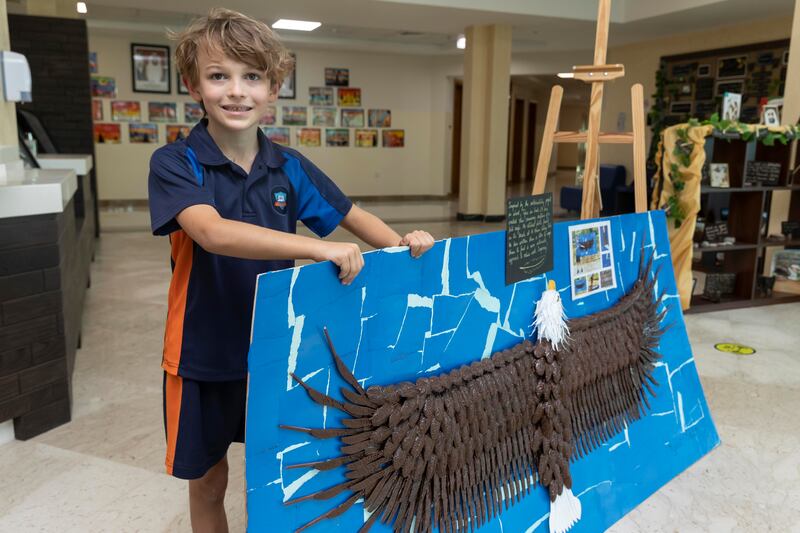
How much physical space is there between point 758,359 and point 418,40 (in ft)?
28.3

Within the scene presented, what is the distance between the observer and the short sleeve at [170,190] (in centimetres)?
112

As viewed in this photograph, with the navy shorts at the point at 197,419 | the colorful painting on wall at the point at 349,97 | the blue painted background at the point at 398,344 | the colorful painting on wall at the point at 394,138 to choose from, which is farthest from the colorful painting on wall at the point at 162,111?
the navy shorts at the point at 197,419

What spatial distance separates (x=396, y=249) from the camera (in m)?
1.32

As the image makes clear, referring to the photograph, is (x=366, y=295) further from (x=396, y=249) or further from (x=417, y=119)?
(x=417, y=119)

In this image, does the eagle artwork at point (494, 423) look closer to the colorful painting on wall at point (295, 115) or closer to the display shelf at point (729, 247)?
the display shelf at point (729, 247)

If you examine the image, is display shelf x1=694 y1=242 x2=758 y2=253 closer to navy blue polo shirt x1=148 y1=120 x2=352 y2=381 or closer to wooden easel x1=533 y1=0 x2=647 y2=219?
wooden easel x1=533 y1=0 x2=647 y2=219

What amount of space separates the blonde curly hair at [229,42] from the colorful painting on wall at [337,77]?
10.6 meters

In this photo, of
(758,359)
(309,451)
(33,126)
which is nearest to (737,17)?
(758,359)

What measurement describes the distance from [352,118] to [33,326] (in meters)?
9.76

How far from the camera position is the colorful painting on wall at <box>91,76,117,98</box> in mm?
9956

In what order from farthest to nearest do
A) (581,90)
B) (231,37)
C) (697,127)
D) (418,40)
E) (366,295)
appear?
(581,90), (418,40), (697,127), (366,295), (231,37)

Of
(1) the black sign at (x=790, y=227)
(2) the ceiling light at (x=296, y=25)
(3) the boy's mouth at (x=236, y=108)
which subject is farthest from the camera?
(2) the ceiling light at (x=296, y=25)

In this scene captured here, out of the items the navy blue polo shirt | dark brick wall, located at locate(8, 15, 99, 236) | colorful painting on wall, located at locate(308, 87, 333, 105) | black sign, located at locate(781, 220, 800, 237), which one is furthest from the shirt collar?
colorful painting on wall, located at locate(308, 87, 333, 105)

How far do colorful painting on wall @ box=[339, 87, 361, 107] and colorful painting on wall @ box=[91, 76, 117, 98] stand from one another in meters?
3.78
